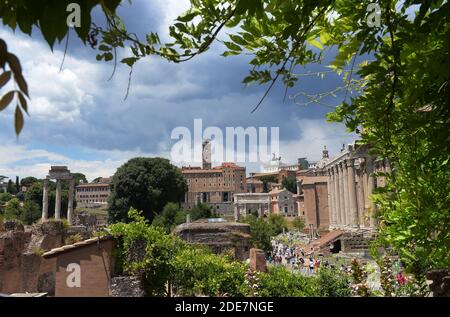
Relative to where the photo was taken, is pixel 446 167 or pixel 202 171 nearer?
pixel 446 167

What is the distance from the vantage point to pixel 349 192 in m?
42.3

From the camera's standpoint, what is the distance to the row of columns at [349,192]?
129ft

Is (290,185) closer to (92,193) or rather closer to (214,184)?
(214,184)

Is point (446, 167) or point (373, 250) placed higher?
point (446, 167)

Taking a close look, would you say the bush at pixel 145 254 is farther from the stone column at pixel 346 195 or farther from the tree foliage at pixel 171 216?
the stone column at pixel 346 195

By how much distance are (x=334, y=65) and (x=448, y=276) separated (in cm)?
308

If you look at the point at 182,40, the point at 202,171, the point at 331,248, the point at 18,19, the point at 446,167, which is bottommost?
the point at 331,248

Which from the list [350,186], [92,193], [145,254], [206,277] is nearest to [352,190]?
[350,186]

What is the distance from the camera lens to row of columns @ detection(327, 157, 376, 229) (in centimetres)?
3947

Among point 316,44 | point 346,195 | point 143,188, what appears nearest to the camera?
point 316,44

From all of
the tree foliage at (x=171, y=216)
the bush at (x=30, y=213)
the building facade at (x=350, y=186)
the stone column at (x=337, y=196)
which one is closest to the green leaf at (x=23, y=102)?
the building facade at (x=350, y=186)
